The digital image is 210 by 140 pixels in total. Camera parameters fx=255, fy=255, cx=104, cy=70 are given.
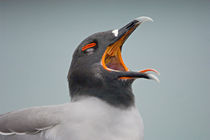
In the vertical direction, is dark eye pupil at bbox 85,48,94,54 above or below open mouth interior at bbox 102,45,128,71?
above

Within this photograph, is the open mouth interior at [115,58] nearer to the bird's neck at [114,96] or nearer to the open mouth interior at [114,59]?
the open mouth interior at [114,59]

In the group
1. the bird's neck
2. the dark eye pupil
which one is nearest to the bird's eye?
the dark eye pupil

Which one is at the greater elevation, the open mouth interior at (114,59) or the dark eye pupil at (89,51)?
the dark eye pupil at (89,51)

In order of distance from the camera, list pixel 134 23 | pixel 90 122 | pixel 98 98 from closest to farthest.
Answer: pixel 90 122 < pixel 98 98 < pixel 134 23

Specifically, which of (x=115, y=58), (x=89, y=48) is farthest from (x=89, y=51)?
(x=115, y=58)

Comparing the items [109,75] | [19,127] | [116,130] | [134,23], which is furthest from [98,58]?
[19,127]

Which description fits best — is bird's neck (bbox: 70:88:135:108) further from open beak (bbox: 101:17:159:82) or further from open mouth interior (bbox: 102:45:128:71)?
open mouth interior (bbox: 102:45:128:71)

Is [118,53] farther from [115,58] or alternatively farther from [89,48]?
[89,48]

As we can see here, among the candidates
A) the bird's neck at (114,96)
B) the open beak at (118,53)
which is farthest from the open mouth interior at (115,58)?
the bird's neck at (114,96)

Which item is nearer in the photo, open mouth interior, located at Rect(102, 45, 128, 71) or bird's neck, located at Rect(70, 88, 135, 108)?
bird's neck, located at Rect(70, 88, 135, 108)

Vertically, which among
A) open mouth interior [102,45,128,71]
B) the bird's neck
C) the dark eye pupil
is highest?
the dark eye pupil

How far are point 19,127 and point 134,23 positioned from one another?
2.36ft

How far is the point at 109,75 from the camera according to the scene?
1151 mm

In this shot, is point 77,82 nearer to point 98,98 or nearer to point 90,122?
point 98,98
